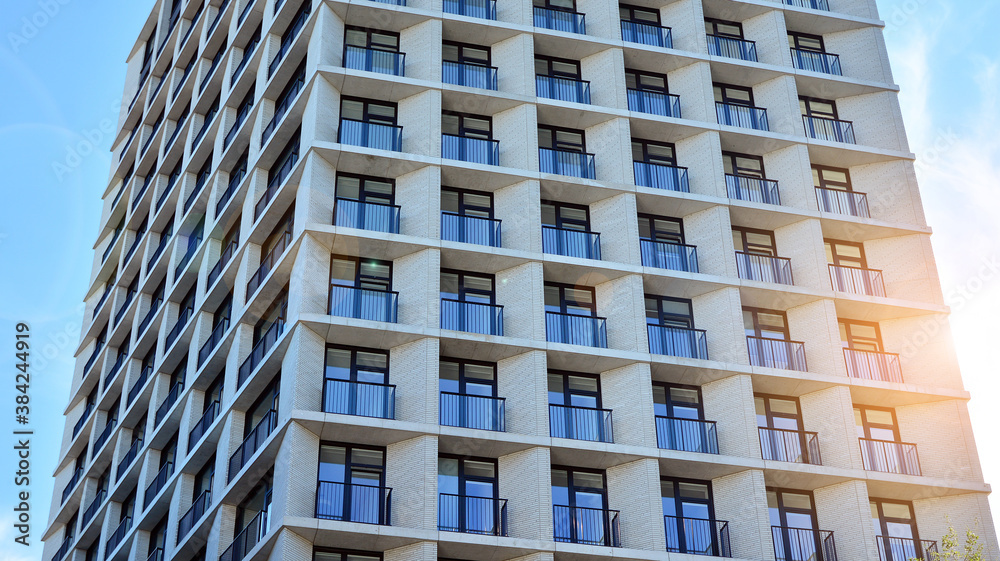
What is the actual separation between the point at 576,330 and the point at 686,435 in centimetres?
472

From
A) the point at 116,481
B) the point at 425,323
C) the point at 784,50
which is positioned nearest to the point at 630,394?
the point at 425,323

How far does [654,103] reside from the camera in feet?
161

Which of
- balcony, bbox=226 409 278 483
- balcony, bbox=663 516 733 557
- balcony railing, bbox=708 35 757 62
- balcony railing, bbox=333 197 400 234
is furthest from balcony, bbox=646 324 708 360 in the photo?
balcony railing, bbox=708 35 757 62

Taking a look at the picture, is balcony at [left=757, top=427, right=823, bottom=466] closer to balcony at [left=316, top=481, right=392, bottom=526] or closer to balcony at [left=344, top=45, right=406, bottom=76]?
balcony at [left=316, top=481, right=392, bottom=526]

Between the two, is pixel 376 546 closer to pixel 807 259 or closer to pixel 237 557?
pixel 237 557

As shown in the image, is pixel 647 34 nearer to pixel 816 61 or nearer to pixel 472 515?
→ pixel 816 61

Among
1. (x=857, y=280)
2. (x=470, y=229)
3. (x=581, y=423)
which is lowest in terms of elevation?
(x=581, y=423)

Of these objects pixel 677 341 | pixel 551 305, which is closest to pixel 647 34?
pixel 551 305

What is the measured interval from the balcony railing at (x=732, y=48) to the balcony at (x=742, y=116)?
8.82ft

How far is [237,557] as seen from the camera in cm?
3947

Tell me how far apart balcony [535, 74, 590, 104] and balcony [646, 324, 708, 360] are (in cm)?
933

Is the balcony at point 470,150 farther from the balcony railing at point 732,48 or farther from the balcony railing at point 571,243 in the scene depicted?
the balcony railing at point 732,48

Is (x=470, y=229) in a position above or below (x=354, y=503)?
above

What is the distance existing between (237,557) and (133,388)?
60.4 ft
